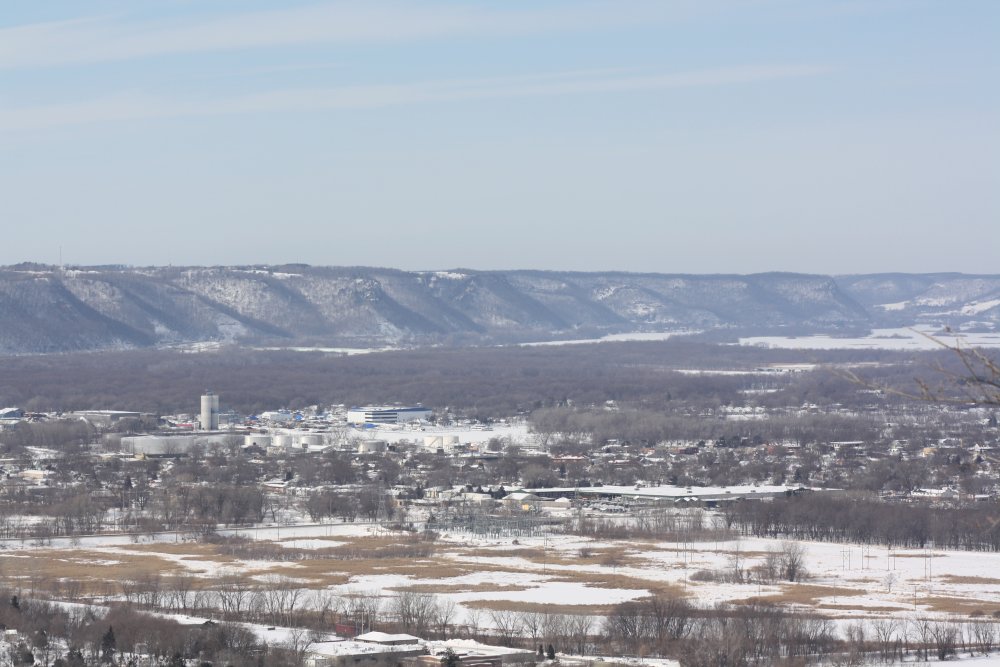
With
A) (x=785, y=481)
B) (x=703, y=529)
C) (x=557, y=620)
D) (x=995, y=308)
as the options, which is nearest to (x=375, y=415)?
(x=785, y=481)

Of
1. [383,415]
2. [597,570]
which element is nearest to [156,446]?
[383,415]

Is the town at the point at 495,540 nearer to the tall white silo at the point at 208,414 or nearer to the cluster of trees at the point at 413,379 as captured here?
the tall white silo at the point at 208,414

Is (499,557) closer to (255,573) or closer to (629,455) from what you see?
(255,573)

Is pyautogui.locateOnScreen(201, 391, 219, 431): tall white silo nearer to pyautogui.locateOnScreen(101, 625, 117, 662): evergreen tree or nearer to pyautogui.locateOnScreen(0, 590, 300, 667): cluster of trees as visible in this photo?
pyautogui.locateOnScreen(0, 590, 300, 667): cluster of trees

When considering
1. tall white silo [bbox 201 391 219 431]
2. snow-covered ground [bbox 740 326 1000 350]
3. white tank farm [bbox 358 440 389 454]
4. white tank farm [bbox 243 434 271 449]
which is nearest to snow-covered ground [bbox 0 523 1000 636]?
white tank farm [bbox 358 440 389 454]

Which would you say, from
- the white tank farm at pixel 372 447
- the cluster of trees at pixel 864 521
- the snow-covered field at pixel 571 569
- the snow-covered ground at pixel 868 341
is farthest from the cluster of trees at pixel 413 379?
the snow-covered field at pixel 571 569

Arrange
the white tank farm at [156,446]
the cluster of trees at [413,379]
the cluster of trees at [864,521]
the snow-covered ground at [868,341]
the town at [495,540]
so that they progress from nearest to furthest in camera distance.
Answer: the town at [495,540]
the cluster of trees at [864,521]
the white tank farm at [156,446]
the cluster of trees at [413,379]
the snow-covered ground at [868,341]
